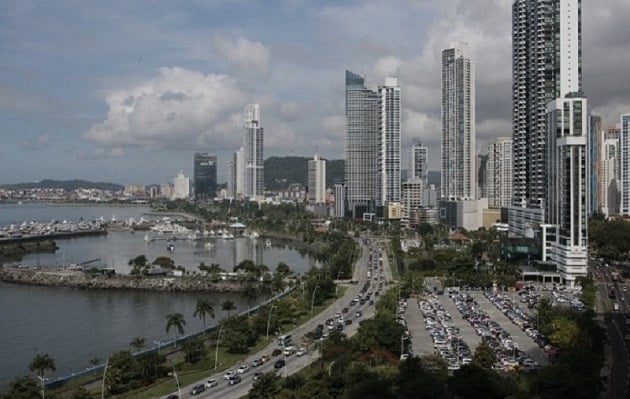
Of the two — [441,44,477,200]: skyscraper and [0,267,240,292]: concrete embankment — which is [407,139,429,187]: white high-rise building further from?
[0,267,240,292]: concrete embankment

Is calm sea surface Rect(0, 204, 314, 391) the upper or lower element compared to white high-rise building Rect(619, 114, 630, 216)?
lower

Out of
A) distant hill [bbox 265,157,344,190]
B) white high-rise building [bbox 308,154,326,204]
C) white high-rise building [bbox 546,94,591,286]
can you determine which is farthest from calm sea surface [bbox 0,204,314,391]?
distant hill [bbox 265,157,344,190]

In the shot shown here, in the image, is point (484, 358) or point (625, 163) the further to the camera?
point (625, 163)

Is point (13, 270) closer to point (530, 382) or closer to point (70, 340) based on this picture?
point (70, 340)

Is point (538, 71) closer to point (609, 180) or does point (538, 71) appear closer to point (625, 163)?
point (625, 163)

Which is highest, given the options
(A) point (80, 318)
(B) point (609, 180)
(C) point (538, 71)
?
(C) point (538, 71)

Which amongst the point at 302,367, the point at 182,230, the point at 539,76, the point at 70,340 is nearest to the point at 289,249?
the point at 182,230

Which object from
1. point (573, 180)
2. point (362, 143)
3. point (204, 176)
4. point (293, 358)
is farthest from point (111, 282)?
point (204, 176)

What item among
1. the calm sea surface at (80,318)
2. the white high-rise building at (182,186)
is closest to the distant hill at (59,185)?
the white high-rise building at (182,186)
